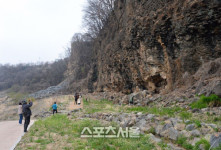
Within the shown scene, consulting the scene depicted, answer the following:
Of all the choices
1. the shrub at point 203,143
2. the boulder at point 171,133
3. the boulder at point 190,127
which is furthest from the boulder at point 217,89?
the shrub at point 203,143

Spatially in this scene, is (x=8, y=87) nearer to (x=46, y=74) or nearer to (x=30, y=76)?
(x=30, y=76)

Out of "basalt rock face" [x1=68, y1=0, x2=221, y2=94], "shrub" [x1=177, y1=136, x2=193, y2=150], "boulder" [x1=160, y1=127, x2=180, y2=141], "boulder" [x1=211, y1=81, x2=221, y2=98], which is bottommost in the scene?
"shrub" [x1=177, y1=136, x2=193, y2=150]

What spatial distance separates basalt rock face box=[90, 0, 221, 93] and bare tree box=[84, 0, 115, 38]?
739 cm

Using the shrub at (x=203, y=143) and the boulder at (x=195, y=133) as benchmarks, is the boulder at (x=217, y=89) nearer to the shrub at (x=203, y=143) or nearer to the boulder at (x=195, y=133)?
the boulder at (x=195, y=133)

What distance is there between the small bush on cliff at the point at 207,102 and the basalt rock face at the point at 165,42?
2.86 metres

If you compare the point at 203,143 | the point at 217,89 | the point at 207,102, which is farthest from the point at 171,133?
the point at 217,89

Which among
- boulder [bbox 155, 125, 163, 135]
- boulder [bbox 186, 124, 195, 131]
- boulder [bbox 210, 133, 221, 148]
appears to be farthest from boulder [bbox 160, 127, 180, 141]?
boulder [bbox 210, 133, 221, 148]

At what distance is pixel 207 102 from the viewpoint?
8156mm

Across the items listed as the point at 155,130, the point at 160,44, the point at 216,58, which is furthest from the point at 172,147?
the point at 160,44

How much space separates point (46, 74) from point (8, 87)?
57.8ft

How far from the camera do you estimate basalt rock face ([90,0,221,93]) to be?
37.5 ft

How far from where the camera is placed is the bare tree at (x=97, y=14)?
29.1m

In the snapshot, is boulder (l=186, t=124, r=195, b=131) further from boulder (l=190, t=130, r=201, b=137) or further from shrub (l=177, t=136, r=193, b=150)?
shrub (l=177, t=136, r=193, b=150)

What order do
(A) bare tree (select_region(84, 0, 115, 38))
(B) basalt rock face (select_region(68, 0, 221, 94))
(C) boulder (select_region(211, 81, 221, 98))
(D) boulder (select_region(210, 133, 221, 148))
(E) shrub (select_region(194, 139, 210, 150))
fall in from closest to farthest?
(D) boulder (select_region(210, 133, 221, 148))
(E) shrub (select_region(194, 139, 210, 150))
(C) boulder (select_region(211, 81, 221, 98))
(B) basalt rock face (select_region(68, 0, 221, 94))
(A) bare tree (select_region(84, 0, 115, 38))
